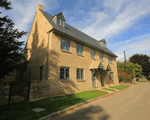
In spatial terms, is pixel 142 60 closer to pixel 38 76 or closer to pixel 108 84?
pixel 108 84

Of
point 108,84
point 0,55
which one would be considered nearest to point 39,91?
point 0,55

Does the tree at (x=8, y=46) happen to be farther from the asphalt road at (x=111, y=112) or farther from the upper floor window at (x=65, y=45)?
the asphalt road at (x=111, y=112)

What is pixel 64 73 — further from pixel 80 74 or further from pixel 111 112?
pixel 111 112

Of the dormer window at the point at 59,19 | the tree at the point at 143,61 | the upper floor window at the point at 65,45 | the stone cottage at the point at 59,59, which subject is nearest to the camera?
the stone cottage at the point at 59,59

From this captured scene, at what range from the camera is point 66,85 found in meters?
11.4

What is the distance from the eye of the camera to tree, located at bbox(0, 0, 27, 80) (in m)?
7.84

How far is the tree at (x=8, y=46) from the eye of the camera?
7.84 meters

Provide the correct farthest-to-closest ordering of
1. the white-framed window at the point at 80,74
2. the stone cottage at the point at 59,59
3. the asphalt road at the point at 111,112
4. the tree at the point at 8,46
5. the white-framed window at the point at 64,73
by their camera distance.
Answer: the white-framed window at the point at 80,74
the white-framed window at the point at 64,73
the stone cottage at the point at 59,59
the tree at the point at 8,46
the asphalt road at the point at 111,112

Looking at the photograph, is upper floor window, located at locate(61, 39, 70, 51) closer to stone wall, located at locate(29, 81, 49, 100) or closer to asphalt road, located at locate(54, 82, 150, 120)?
stone wall, located at locate(29, 81, 49, 100)

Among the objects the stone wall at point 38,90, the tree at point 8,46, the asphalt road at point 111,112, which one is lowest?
the asphalt road at point 111,112

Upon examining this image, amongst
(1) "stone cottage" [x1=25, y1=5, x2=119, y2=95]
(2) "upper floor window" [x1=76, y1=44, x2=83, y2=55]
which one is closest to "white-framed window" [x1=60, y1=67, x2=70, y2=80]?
(1) "stone cottage" [x1=25, y1=5, x2=119, y2=95]

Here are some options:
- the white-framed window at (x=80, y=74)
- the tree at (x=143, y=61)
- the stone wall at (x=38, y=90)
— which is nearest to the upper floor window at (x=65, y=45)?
the white-framed window at (x=80, y=74)

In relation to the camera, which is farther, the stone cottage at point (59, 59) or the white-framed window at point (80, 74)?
the white-framed window at point (80, 74)

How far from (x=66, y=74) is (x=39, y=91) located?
3.73 m
